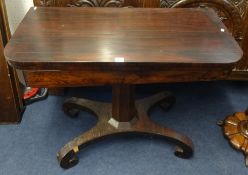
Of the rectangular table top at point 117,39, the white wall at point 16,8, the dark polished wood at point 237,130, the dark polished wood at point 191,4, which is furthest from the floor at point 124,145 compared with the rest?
the rectangular table top at point 117,39

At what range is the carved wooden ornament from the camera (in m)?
1.48

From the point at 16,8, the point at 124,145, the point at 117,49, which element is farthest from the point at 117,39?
the point at 16,8

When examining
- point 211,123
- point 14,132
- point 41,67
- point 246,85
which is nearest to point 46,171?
point 14,132

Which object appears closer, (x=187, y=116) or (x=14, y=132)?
(x=14, y=132)

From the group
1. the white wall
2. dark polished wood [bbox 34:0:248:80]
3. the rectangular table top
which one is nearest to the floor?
dark polished wood [bbox 34:0:248:80]

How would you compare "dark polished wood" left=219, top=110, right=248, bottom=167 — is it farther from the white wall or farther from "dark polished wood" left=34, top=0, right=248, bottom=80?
the white wall

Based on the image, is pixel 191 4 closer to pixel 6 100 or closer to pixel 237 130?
pixel 237 130

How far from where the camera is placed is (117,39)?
1079 mm

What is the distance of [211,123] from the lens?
5.49 ft

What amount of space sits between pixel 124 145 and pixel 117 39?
2.15ft

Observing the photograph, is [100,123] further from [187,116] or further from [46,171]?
[187,116]

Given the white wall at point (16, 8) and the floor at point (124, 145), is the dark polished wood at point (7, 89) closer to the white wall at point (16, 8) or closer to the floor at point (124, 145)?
the floor at point (124, 145)

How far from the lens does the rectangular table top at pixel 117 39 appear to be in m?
0.95

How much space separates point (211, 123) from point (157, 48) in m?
0.83
